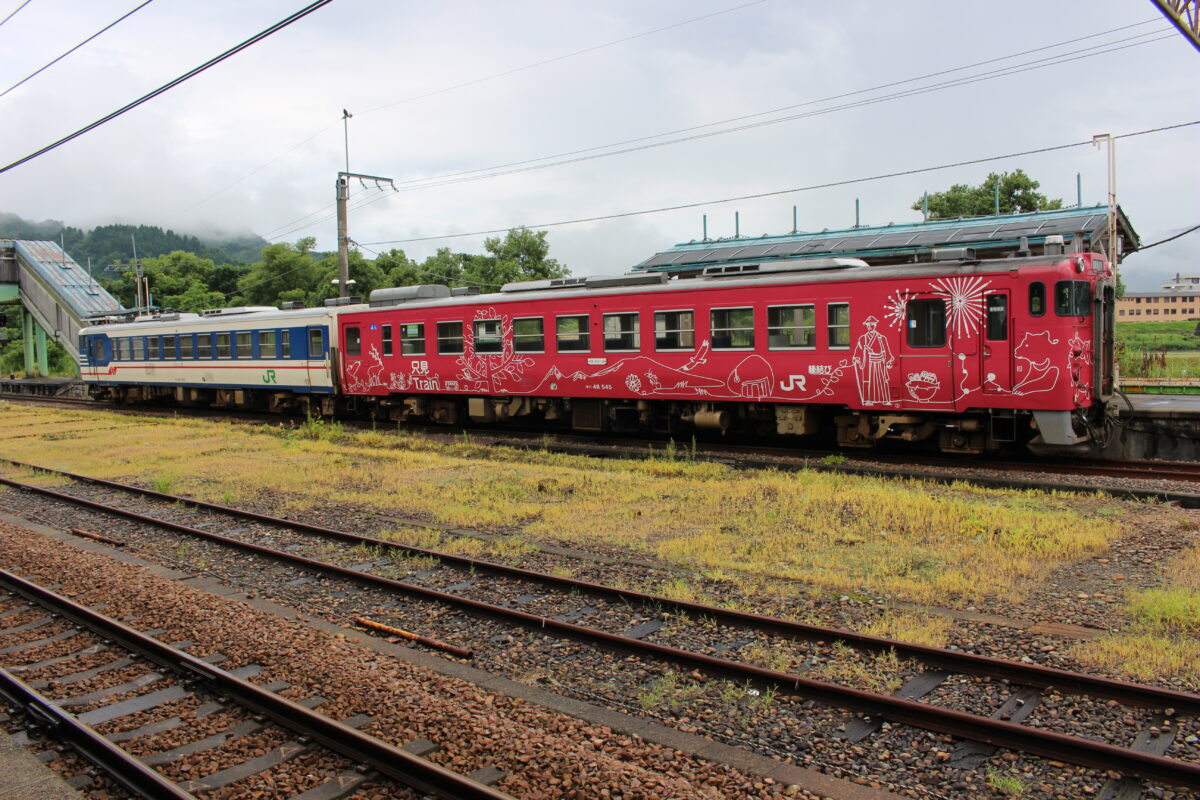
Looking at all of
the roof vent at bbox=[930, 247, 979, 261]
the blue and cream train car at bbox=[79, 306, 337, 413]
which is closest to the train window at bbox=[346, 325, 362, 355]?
the blue and cream train car at bbox=[79, 306, 337, 413]

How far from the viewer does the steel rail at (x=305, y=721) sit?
175 inches

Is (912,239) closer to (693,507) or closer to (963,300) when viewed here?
(963,300)

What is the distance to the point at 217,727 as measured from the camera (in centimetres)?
538

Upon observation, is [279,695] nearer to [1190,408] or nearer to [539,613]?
[539,613]

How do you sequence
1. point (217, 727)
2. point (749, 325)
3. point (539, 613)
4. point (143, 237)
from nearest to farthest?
point (217, 727) < point (539, 613) < point (749, 325) < point (143, 237)

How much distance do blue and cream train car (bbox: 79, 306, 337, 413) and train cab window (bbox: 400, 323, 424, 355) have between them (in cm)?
291

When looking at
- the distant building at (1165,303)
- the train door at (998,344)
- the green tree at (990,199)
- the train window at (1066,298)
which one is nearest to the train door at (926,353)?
the train door at (998,344)

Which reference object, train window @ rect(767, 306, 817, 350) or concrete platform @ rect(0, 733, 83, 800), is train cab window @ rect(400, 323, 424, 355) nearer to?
train window @ rect(767, 306, 817, 350)

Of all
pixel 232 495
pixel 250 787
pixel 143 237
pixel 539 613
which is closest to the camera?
pixel 250 787

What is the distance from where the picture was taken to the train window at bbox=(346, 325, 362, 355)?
21.9m

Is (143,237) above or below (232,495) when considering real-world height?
above

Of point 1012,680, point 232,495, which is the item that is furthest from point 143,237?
point 1012,680

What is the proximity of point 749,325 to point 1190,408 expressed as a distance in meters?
8.48

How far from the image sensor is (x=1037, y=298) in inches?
484
